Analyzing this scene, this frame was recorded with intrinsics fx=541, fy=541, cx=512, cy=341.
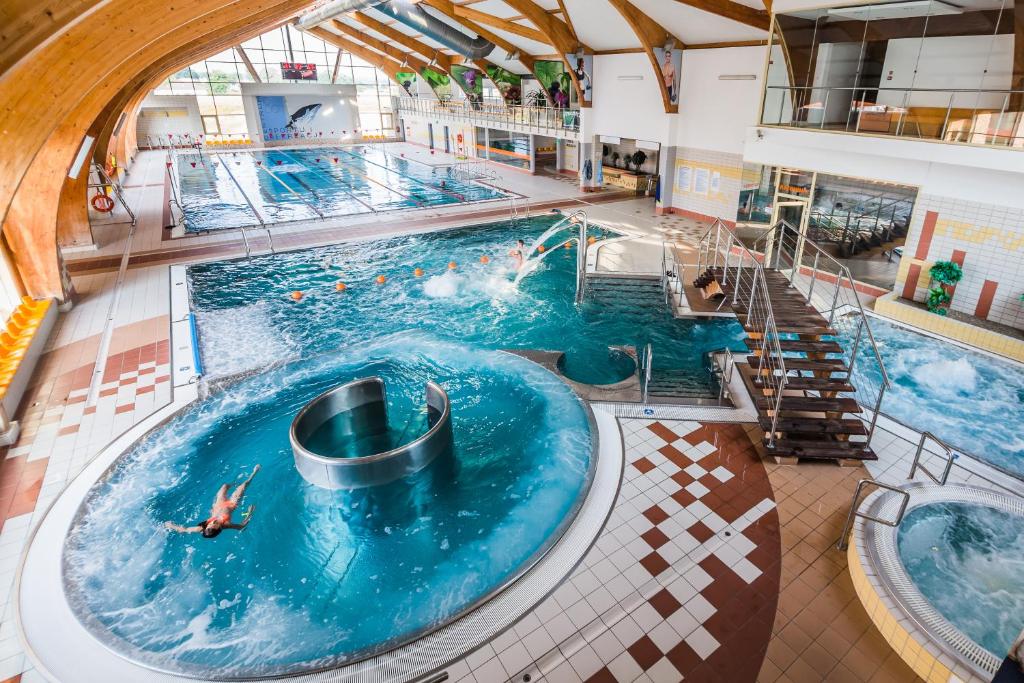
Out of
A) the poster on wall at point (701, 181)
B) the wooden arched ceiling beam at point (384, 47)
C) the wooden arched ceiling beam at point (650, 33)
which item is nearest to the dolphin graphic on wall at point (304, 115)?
the wooden arched ceiling beam at point (384, 47)

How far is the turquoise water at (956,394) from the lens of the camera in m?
6.46

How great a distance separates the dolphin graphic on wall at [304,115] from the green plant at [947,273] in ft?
120

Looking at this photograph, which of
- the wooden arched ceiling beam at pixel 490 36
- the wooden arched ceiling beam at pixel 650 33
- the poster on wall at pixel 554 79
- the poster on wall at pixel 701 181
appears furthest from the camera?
the poster on wall at pixel 554 79

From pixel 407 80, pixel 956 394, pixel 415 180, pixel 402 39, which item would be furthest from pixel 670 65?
pixel 407 80

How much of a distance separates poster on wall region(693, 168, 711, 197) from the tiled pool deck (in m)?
11.2

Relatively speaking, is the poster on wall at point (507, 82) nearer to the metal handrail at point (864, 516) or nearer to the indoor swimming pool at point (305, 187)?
the indoor swimming pool at point (305, 187)

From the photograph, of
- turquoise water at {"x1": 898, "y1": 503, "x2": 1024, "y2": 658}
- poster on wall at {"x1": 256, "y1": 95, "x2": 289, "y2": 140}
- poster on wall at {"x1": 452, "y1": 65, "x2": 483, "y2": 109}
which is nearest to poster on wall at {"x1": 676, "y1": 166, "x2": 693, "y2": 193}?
turquoise water at {"x1": 898, "y1": 503, "x2": 1024, "y2": 658}

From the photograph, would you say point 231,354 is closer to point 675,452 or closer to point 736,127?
point 675,452

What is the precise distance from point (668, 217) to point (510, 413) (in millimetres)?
11714

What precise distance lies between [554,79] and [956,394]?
20.0m

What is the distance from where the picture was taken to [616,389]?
726 centimetres

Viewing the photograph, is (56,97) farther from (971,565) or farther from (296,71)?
A: (296,71)

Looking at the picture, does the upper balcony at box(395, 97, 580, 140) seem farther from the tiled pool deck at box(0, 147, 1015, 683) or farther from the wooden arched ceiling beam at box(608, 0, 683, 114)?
the tiled pool deck at box(0, 147, 1015, 683)

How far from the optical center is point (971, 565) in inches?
177
